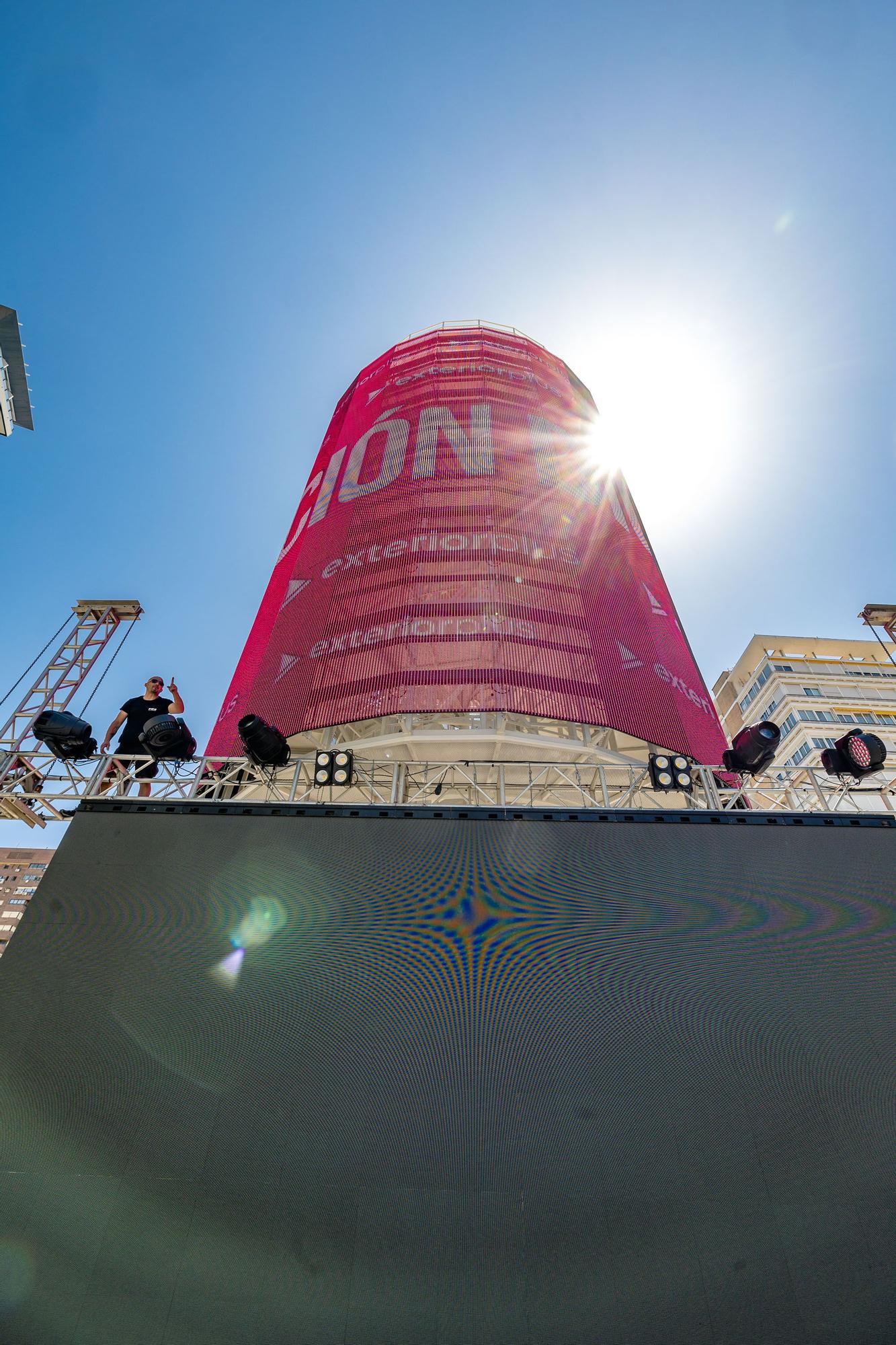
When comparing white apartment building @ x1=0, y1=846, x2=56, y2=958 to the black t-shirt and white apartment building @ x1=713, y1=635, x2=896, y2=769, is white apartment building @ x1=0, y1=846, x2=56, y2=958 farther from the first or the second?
the black t-shirt

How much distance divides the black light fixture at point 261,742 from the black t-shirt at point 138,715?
1.91 m

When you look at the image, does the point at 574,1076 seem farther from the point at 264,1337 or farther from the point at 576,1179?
the point at 264,1337

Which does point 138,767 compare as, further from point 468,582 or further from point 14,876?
point 14,876

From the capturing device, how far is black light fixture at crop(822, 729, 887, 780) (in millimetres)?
8008

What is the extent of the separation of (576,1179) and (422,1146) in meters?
1.32

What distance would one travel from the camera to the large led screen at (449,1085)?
494 cm

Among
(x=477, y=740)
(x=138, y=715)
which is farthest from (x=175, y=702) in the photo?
(x=477, y=740)

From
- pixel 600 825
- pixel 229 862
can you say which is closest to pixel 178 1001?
pixel 229 862

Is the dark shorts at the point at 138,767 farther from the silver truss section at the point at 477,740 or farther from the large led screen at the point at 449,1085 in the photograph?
the silver truss section at the point at 477,740

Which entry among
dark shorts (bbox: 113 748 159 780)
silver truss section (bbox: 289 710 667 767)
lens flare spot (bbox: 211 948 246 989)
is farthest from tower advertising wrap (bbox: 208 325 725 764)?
lens flare spot (bbox: 211 948 246 989)

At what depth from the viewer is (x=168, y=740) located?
326 inches

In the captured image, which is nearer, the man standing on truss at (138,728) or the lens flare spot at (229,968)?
the lens flare spot at (229,968)

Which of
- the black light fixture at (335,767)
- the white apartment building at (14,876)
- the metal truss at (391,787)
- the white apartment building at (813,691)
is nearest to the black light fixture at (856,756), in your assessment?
the metal truss at (391,787)

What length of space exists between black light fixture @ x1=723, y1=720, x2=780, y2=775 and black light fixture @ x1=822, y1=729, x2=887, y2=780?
0.66m
